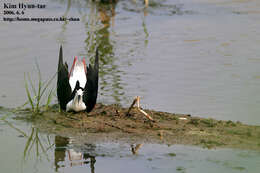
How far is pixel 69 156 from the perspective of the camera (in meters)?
5.66

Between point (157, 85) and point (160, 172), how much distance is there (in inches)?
131

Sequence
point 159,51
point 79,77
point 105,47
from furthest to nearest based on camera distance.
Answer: point 105,47 → point 159,51 → point 79,77

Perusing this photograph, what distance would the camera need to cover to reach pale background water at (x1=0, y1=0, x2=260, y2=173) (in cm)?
555

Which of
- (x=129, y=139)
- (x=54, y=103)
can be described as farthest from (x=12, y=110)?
(x=129, y=139)

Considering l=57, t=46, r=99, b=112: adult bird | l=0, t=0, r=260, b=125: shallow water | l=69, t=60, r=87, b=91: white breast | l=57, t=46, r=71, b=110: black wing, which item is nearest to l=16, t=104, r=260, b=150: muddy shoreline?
l=57, t=46, r=99, b=112: adult bird

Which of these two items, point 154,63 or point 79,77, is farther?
point 154,63

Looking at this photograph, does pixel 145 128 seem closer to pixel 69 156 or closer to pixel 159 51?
pixel 69 156

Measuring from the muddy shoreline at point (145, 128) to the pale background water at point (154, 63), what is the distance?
0.64 ft

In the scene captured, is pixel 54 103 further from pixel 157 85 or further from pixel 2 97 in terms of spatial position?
pixel 157 85

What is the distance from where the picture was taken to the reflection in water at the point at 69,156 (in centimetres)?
546

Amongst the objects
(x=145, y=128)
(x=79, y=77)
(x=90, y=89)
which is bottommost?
(x=145, y=128)

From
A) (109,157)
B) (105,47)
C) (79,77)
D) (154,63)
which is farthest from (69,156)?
(105,47)

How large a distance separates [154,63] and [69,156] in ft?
14.1

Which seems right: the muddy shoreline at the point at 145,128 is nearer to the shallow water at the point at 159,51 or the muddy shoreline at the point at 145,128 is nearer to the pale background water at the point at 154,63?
the pale background water at the point at 154,63
